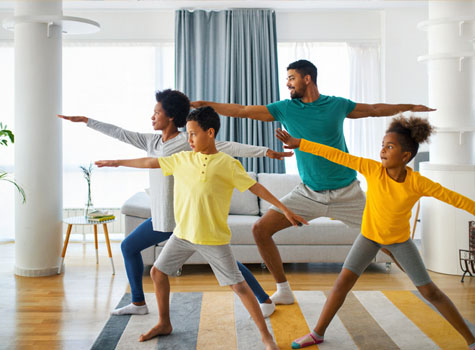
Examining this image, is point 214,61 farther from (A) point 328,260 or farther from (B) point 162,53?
(A) point 328,260

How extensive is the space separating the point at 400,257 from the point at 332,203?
57 centimetres

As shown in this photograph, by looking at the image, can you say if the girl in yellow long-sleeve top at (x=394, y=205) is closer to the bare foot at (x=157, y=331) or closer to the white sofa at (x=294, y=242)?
the bare foot at (x=157, y=331)

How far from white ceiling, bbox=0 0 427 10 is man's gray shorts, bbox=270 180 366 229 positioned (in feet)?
9.99

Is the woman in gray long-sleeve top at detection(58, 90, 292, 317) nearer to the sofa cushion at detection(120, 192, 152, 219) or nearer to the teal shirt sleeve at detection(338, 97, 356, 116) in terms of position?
the teal shirt sleeve at detection(338, 97, 356, 116)

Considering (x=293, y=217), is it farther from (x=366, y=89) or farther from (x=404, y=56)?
(x=404, y=56)

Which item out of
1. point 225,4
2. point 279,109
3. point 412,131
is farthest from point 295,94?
point 225,4

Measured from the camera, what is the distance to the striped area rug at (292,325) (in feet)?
8.87

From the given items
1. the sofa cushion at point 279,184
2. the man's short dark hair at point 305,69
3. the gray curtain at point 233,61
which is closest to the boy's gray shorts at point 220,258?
the man's short dark hair at point 305,69

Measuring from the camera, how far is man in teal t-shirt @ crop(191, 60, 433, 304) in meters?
2.96

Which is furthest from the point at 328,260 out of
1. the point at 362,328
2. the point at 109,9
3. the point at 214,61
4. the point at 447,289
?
the point at 109,9

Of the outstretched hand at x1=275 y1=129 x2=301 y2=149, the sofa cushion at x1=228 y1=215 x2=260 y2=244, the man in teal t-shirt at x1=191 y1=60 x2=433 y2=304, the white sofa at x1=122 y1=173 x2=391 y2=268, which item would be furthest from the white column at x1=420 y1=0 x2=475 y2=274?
the outstretched hand at x1=275 y1=129 x2=301 y2=149

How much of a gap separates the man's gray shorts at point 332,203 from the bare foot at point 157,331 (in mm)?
937

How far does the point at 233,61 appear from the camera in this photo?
18.3ft

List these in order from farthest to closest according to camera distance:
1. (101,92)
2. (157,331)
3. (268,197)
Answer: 1. (101,92)
2. (157,331)
3. (268,197)
